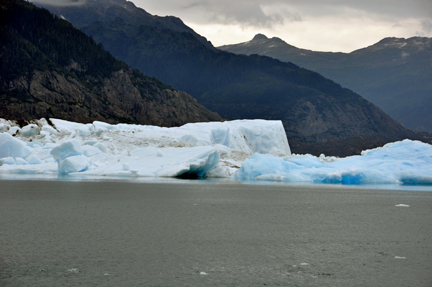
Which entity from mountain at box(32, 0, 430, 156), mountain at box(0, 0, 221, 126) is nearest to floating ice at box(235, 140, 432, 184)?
mountain at box(0, 0, 221, 126)

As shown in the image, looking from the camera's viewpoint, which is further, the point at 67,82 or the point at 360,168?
the point at 67,82

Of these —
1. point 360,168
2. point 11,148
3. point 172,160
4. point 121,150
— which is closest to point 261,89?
point 121,150

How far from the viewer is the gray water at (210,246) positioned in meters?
4.92

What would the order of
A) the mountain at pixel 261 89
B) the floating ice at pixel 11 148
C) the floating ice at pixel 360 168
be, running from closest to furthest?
the floating ice at pixel 360 168 < the floating ice at pixel 11 148 < the mountain at pixel 261 89

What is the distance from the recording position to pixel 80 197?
1336 cm

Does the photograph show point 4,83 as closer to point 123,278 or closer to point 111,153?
point 111,153

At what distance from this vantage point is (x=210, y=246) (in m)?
6.54

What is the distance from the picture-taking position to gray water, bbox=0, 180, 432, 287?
16.1 ft

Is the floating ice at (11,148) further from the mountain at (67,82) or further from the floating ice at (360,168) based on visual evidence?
the mountain at (67,82)

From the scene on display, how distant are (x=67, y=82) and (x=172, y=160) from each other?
203 feet

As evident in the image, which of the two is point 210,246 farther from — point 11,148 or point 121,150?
point 11,148

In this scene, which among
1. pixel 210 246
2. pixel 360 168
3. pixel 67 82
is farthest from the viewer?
pixel 67 82

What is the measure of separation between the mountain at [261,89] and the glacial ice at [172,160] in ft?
261

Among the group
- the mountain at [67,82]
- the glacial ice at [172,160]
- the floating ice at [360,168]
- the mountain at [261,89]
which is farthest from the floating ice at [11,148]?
the mountain at [261,89]
